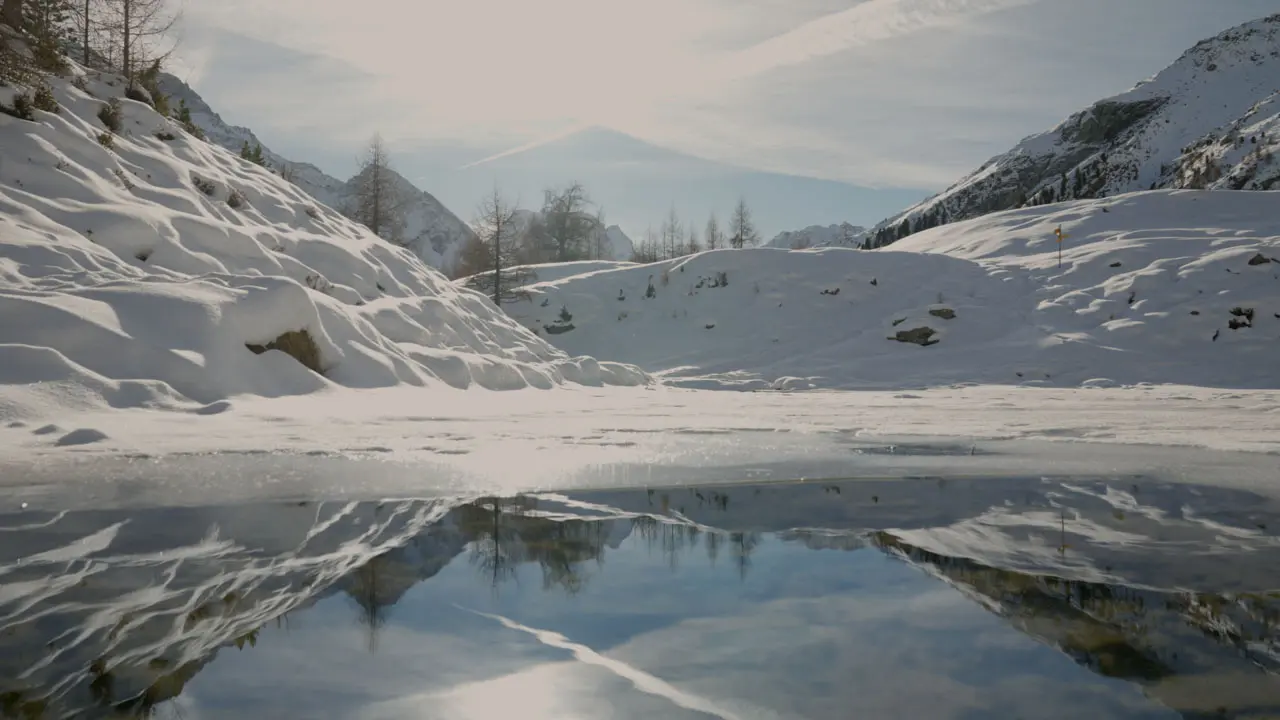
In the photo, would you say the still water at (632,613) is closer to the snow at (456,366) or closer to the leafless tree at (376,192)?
the snow at (456,366)

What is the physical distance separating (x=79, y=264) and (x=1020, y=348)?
22.6 metres

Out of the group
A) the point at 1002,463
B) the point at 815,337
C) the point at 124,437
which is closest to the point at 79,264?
the point at 124,437

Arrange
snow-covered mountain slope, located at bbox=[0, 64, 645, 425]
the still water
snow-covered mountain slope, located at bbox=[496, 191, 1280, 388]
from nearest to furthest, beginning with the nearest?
the still water, snow-covered mountain slope, located at bbox=[0, 64, 645, 425], snow-covered mountain slope, located at bbox=[496, 191, 1280, 388]

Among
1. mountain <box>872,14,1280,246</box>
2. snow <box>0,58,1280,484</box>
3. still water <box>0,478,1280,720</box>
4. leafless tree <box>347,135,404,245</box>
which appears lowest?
still water <box>0,478,1280,720</box>

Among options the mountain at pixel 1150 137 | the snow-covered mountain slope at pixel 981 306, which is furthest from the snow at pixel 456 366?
the mountain at pixel 1150 137

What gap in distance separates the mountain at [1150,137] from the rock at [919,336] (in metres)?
48.2

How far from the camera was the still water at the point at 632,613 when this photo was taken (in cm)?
167

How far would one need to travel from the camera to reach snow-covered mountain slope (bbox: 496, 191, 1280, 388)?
20.4 m

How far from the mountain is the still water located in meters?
69.2

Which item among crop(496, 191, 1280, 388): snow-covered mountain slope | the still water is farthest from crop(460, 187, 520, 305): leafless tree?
the still water

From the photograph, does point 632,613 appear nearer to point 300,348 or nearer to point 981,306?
point 300,348

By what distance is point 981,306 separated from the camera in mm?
25234

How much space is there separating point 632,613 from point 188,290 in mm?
8417

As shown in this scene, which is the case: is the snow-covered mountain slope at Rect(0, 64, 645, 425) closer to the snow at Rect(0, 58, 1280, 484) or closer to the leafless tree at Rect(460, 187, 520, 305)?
the snow at Rect(0, 58, 1280, 484)
